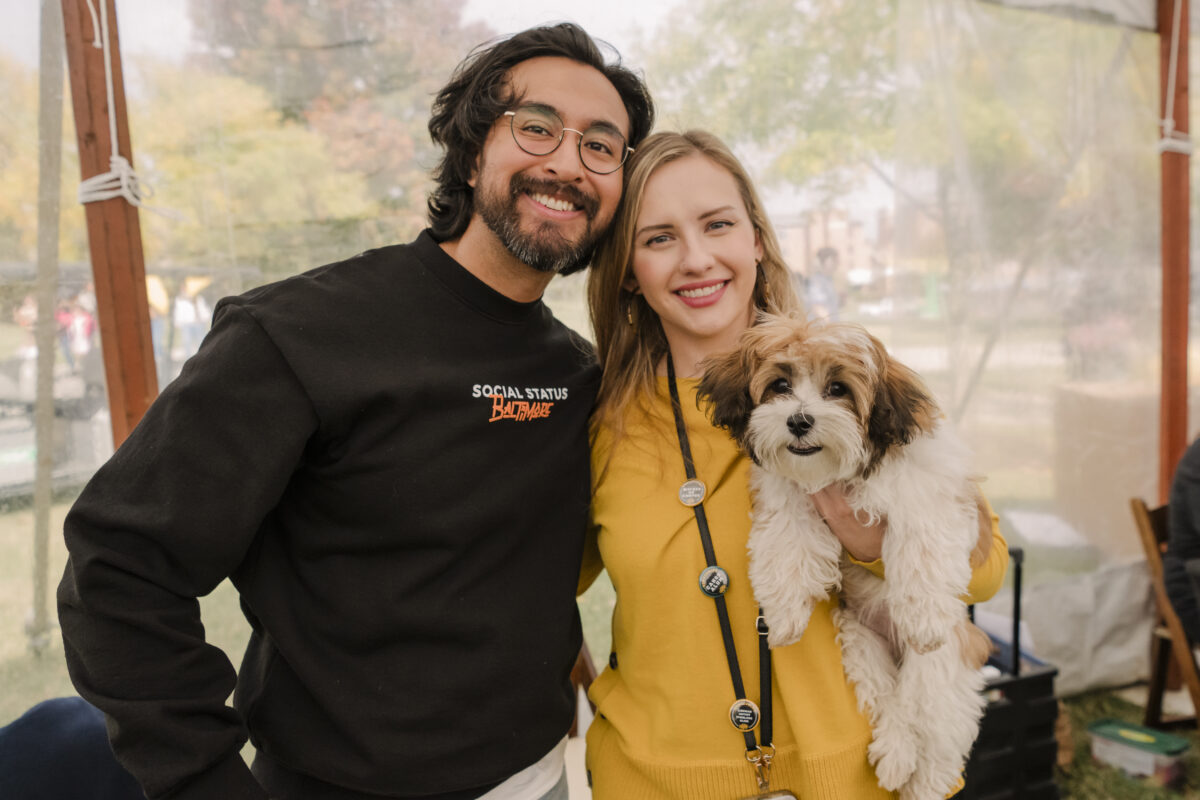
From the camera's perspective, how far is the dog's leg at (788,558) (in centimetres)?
179

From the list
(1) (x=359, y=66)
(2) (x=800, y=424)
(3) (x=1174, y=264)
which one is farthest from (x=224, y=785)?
(3) (x=1174, y=264)

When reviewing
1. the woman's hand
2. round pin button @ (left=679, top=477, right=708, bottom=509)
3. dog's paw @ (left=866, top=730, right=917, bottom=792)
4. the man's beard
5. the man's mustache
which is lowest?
dog's paw @ (left=866, top=730, right=917, bottom=792)

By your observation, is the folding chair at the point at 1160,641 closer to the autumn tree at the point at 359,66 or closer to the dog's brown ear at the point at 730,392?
the dog's brown ear at the point at 730,392

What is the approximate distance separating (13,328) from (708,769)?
2.93 meters

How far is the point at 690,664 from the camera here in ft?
5.88

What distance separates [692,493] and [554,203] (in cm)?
87

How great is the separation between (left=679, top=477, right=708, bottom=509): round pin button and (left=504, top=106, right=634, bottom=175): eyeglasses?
90cm

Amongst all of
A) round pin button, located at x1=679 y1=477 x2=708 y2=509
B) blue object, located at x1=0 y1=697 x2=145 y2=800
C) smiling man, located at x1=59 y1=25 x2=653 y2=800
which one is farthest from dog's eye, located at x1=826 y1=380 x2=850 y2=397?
blue object, located at x1=0 y1=697 x2=145 y2=800

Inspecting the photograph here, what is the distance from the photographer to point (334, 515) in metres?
1.67

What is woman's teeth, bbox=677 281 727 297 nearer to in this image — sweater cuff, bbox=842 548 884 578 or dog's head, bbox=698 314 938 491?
dog's head, bbox=698 314 938 491

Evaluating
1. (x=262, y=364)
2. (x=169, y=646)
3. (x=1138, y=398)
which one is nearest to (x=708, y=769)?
(x=169, y=646)

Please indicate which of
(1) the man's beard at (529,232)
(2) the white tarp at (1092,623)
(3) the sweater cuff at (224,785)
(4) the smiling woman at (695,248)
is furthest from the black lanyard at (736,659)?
(2) the white tarp at (1092,623)

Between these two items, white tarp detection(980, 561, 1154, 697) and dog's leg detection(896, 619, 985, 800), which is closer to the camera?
dog's leg detection(896, 619, 985, 800)

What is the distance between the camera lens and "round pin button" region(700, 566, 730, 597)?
1.82 m
